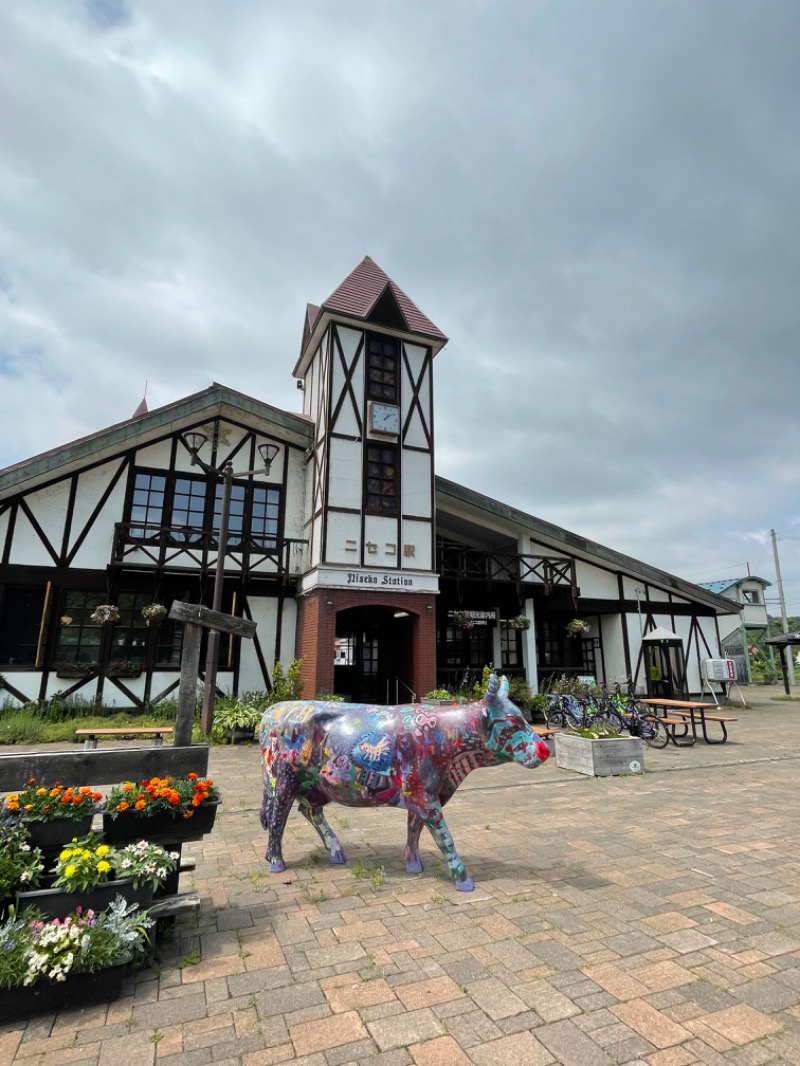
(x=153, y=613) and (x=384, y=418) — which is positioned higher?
(x=384, y=418)

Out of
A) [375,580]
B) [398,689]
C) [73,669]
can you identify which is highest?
[375,580]

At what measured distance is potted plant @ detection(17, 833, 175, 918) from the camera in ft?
10.3

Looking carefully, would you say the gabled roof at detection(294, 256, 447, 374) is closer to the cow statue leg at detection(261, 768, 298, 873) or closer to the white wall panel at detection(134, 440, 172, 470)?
the white wall panel at detection(134, 440, 172, 470)

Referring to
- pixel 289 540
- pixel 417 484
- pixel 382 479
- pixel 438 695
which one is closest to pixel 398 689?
pixel 438 695

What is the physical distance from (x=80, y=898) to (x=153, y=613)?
1154 centimetres

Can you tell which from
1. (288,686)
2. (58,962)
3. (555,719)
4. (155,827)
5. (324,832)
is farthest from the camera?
(555,719)

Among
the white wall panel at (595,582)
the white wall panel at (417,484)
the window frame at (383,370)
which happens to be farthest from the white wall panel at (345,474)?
the white wall panel at (595,582)

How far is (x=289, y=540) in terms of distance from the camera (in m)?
15.3

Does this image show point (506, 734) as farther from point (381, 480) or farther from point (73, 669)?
point (73, 669)

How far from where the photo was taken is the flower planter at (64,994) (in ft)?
9.20

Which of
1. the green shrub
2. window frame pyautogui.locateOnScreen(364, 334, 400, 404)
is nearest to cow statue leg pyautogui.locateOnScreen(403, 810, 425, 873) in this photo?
the green shrub

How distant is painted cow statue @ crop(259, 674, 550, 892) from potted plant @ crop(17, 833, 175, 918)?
141 cm

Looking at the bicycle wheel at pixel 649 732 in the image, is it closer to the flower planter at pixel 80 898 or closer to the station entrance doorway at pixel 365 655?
the station entrance doorway at pixel 365 655

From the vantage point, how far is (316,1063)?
8.22 ft
